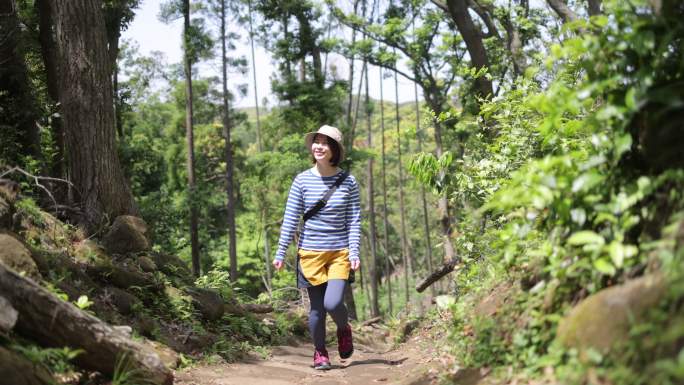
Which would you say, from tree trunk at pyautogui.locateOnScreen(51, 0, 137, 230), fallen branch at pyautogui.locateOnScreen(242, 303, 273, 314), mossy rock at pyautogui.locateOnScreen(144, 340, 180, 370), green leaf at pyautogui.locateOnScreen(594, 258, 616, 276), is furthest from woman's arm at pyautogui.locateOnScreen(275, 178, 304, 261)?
fallen branch at pyautogui.locateOnScreen(242, 303, 273, 314)

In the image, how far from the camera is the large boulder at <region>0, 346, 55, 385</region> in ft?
9.75

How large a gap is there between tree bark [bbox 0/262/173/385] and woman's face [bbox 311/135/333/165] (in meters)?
2.47

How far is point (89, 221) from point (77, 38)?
7.38ft

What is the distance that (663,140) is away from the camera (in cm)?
263

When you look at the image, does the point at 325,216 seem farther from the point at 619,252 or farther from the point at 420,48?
the point at 420,48

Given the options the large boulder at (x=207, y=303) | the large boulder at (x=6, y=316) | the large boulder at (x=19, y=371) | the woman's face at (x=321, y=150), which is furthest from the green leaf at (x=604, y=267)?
the large boulder at (x=207, y=303)

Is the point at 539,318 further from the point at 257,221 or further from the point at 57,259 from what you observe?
the point at 257,221

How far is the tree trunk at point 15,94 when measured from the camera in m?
9.11

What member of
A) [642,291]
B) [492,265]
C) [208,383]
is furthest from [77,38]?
[642,291]

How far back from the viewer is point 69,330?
3520mm

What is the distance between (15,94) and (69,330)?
7.28m

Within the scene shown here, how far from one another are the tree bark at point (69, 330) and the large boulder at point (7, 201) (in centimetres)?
189

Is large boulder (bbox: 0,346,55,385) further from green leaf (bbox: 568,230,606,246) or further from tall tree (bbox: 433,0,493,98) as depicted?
tall tree (bbox: 433,0,493,98)

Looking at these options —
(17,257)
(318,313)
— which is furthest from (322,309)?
(17,257)
